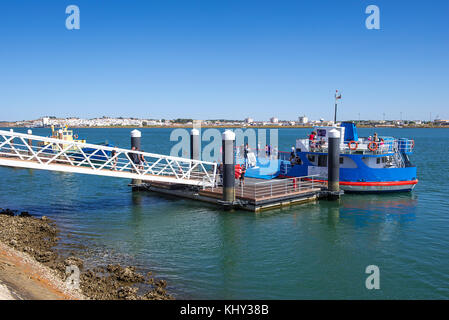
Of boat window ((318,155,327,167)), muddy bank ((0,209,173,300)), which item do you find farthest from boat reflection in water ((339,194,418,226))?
muddy bank ((0,209,173,300))

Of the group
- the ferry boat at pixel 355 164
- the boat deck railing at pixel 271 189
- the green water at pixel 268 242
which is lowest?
the green water at pixel 268 242

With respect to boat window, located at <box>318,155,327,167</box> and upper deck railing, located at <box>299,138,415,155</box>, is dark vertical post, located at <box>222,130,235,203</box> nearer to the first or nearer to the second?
boat window, located at <box>318,155,327,167</box>

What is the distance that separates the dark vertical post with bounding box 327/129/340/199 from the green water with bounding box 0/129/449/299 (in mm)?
1167

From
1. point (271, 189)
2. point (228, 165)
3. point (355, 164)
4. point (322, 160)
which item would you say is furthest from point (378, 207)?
point (228, 165)

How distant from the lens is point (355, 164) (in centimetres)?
2756

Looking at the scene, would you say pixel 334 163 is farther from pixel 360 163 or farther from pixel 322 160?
pixel 322 160

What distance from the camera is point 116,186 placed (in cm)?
3241

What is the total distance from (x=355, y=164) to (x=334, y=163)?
130 inches

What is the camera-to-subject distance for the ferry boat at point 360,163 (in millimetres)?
27281

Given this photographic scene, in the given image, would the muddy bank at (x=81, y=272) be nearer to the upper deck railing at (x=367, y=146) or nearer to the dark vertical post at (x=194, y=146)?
the dark vertical post at (x=194, y=146)

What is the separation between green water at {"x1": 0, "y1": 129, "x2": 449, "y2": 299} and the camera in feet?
41.7

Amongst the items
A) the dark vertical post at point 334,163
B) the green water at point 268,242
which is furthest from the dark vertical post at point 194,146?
the dark vertical post at point 334,163

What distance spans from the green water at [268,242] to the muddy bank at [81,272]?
69 cm
